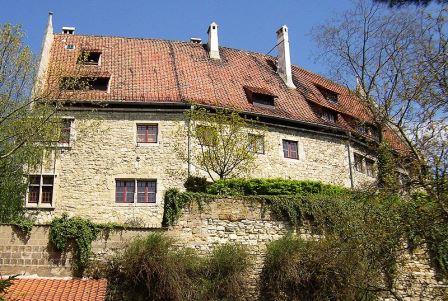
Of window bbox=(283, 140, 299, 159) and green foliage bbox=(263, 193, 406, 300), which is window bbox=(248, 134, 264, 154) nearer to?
window bbox=(283, 140, 299, 159)

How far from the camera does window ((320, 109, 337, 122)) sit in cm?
2614

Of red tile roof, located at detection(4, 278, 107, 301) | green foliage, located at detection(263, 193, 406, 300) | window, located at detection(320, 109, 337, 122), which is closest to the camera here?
green foliage, located at detection(263, 193, 406, 300)

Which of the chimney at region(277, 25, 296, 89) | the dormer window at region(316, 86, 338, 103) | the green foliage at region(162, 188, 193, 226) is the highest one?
the chimney at region(277, 25, 296, 89)

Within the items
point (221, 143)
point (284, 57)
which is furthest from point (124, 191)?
point (284, 57)

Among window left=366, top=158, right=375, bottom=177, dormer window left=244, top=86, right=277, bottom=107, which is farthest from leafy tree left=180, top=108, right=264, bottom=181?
window left=366, top=158, right=375, bottom=177

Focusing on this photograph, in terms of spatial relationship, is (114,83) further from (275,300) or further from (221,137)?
(275,300)

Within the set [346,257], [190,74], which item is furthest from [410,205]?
[190,74]

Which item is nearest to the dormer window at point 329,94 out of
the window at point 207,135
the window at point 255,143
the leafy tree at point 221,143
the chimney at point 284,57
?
the chimney at point 284,57

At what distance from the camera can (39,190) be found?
2122 centimetres

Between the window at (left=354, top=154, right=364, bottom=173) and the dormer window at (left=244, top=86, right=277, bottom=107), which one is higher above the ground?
the dormer window at (left=244, top=86, right=277, bottom=107)

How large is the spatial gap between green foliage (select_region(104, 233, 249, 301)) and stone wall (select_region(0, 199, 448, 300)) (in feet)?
2.49

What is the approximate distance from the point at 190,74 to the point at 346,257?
13038mm

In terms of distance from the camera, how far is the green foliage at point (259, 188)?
714 inches

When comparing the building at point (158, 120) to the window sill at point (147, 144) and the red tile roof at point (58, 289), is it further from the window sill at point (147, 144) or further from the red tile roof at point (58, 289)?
the red tile roof at point (58, 289)
